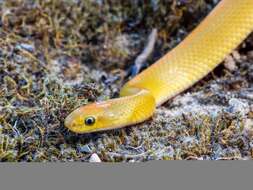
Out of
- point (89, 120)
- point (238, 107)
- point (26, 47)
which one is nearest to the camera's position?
point (89, 120)

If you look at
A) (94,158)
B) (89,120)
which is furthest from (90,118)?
(94,158)

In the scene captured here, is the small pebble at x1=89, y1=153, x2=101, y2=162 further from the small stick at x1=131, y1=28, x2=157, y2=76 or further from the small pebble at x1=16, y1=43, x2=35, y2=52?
the small pebble at x1=16, y1=43, x2=35, y2=52

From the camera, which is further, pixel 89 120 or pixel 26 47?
pixel 26 47

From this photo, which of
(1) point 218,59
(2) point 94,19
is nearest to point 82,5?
(2) point 94,19

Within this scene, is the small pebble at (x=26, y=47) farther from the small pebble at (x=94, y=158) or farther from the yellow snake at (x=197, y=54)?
the small pebble at (x=94, y=158)

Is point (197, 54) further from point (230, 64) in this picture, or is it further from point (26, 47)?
point (26, 47)

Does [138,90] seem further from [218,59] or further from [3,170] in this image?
[3,170]

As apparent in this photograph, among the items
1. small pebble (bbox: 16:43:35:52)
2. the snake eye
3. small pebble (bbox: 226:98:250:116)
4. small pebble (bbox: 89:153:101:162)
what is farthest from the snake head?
small pebble (bbox: 16:43:35:52)
